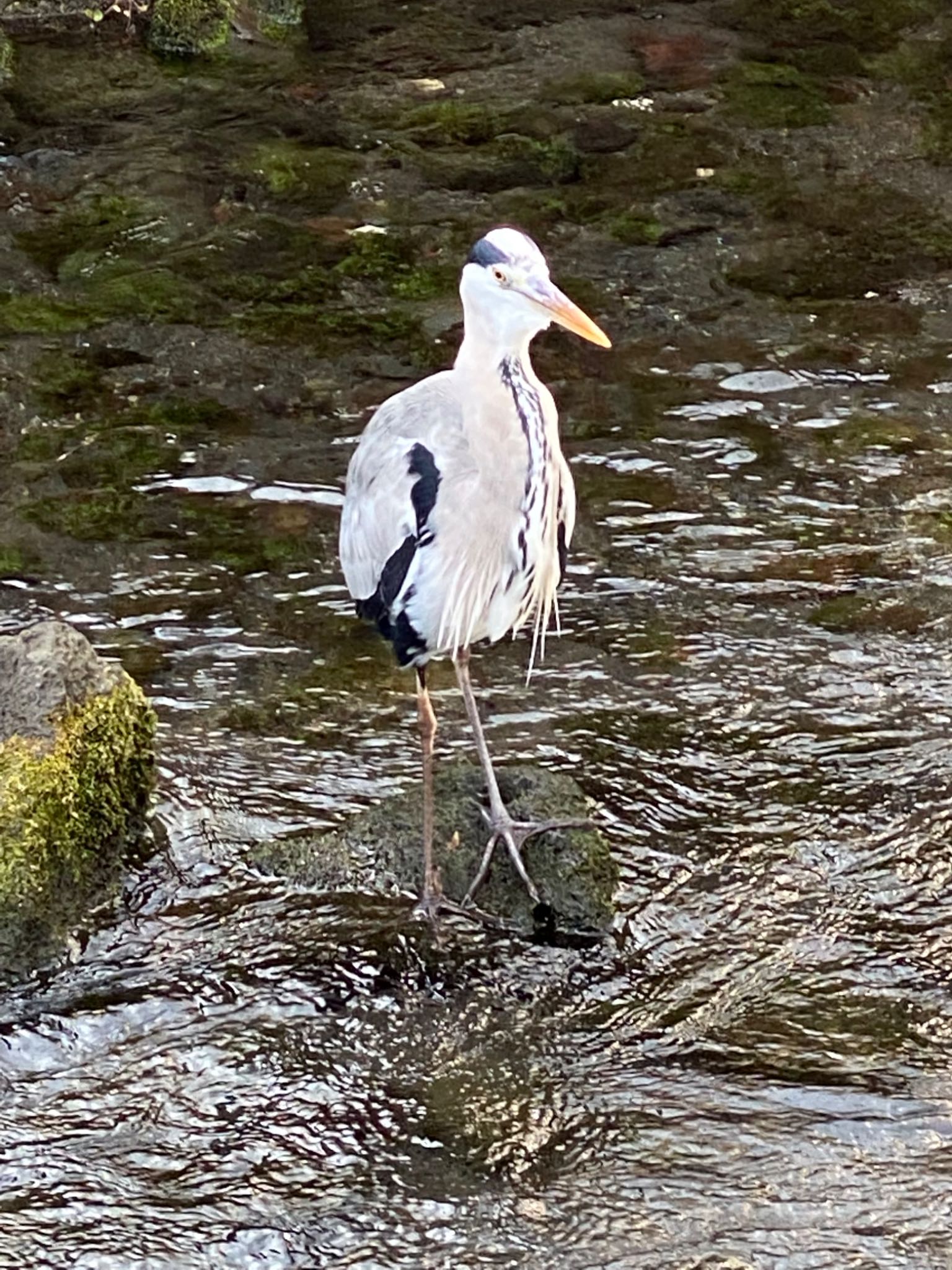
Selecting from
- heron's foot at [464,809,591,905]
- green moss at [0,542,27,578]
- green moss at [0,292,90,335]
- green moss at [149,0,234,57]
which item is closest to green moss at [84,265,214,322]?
green moss at [0,292,90,335]

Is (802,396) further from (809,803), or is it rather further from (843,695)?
(809,803)

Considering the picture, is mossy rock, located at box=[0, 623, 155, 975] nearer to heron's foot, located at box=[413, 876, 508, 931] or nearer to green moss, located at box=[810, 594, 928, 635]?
heron's foot, located at box=[413, 876, 508, 931]

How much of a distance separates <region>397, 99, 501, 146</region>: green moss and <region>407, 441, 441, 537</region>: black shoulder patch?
18.5 feet

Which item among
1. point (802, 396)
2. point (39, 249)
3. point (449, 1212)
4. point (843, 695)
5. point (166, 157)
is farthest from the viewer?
point (166, 157)

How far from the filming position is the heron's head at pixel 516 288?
14.4 feet

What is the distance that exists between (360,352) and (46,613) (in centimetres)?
215

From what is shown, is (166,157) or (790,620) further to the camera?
(166,157)

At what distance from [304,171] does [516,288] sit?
218 inches

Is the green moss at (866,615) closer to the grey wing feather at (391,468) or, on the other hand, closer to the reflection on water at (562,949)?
the reflection on water at (562,949)

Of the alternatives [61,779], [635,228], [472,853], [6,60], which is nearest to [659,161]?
[635,228]

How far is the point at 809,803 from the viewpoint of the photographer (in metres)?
5.37

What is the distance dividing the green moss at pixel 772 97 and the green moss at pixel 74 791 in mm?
6201

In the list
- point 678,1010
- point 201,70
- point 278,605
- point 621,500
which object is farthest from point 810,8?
point 678,1010

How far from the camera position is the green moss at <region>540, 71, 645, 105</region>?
10.5m
